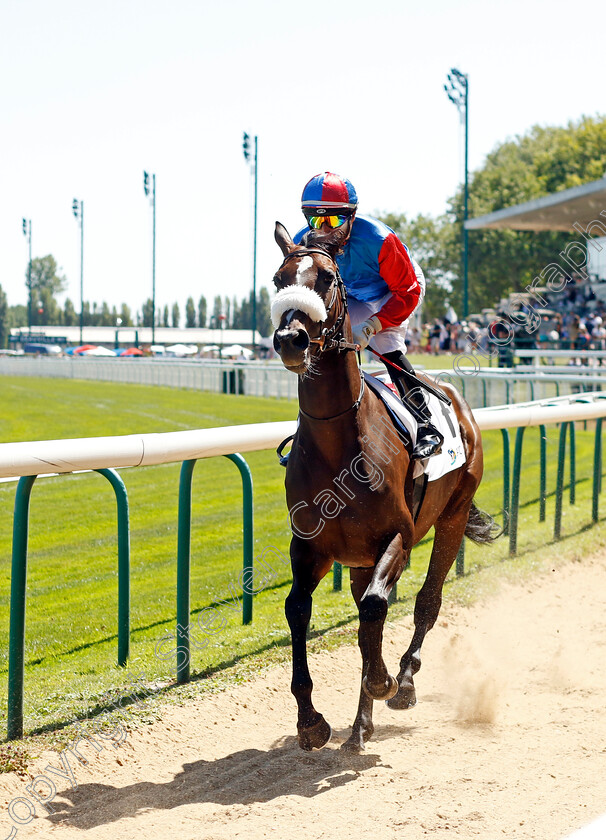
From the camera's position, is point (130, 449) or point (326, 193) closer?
point (326, 193)

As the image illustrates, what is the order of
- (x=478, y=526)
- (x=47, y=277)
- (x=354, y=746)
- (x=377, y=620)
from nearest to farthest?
(x=377, y=620) < (x=354, y=746) < (x=478, y=526) < (x=47, y=277)

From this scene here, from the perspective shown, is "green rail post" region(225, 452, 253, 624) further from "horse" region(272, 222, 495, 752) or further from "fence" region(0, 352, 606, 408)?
"fence" region(0, 352, 606, 408)

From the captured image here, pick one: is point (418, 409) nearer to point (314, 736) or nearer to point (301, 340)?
point (301, 340)

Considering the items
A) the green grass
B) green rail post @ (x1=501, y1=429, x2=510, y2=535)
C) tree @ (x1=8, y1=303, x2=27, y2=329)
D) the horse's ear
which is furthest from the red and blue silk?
tree @ (x1=8, y1=303, x2=27, y2=329)

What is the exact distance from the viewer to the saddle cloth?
365 centimetres

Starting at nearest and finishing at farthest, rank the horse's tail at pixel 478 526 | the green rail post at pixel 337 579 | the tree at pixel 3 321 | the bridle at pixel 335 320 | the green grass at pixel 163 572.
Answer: the bridle at pixel 335 320
the green grass at pixel 163 572
the horse's tail at pixel 478 526
the green rail post at pixel 337 579
the tree at pixel 3 321

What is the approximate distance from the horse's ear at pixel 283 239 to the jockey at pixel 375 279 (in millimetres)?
177

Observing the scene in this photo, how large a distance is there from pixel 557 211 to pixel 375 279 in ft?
79.5

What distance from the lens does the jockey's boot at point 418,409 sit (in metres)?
3.72

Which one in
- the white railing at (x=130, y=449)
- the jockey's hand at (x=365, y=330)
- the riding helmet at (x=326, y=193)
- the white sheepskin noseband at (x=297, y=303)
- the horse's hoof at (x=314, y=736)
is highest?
the riding helmet at (x=326, y=193)

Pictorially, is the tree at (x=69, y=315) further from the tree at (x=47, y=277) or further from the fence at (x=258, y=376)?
the fence at (x=258, y=376)

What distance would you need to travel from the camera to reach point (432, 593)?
14.1 ft

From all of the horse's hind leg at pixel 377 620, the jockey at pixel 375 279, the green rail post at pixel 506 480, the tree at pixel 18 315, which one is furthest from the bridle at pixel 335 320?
the tree at pixel 18 315

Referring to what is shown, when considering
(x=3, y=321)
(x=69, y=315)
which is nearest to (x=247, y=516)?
(x=3, y=321)
